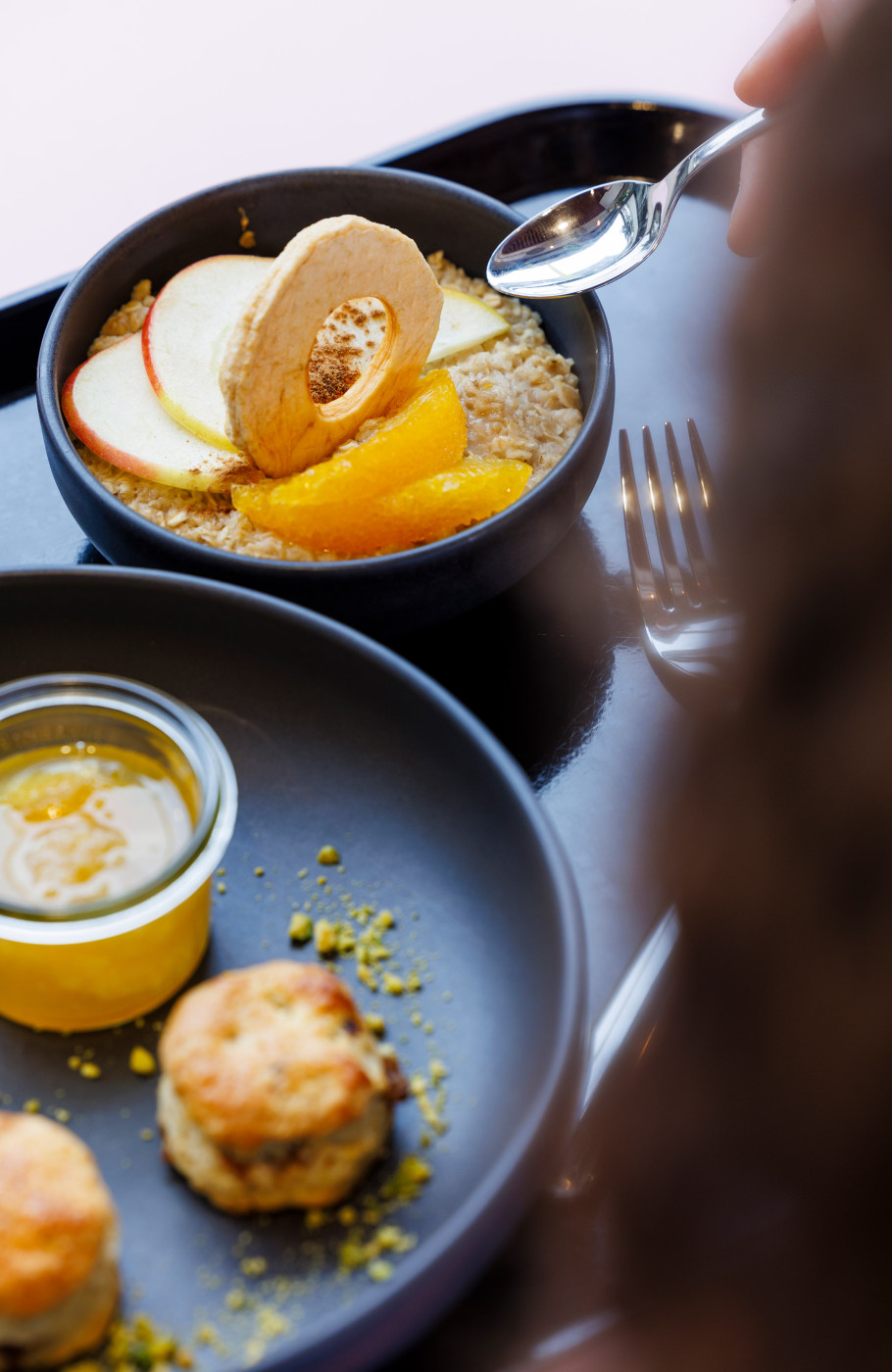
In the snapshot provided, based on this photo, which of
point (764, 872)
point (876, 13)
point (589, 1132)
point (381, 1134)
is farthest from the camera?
point (876, 13)

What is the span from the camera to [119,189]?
6.46 ft

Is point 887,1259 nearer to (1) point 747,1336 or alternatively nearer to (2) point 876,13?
(1) point 747,1336

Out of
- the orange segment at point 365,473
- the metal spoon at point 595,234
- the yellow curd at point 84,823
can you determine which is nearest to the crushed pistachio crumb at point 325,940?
the yellow curd at point 84,823

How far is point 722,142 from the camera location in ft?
4.07

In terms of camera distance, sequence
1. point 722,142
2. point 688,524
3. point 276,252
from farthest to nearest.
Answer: point 276,252 → point 722,142 → point 688,524

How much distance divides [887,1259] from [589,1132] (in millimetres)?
217

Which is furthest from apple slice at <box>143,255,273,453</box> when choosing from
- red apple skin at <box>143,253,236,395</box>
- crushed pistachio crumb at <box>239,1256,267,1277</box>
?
crushed pistachio crumb at <box>239,1256,267,1277</box>

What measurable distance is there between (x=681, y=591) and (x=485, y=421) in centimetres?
27

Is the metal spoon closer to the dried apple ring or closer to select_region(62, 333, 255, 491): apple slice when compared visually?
the dried apple ring

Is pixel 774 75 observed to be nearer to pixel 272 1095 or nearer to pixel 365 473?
pixel 365 473

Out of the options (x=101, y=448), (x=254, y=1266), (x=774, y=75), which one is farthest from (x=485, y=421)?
(x=254, y=1266)

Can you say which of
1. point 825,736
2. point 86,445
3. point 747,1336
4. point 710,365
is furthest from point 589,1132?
point 710,365

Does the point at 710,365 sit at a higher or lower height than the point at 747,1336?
higher

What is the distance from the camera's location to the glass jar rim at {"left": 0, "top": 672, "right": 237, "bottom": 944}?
0.68m
